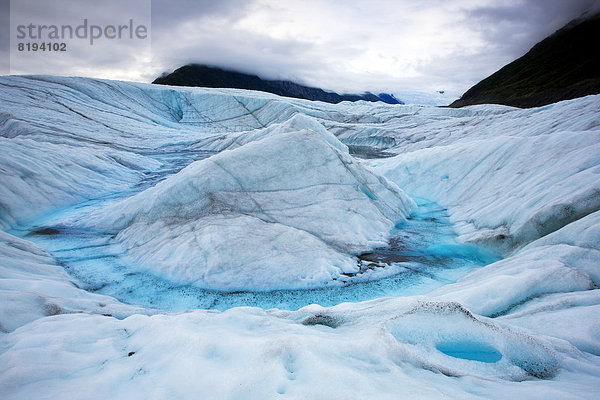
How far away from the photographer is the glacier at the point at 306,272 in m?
2.52

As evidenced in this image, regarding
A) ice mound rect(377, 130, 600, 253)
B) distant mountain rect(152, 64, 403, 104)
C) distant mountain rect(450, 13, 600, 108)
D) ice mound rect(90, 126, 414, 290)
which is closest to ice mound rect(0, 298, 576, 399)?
ice mound rect(90, 126, 414, 290)

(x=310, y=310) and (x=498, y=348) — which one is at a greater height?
(x=498, y=348)

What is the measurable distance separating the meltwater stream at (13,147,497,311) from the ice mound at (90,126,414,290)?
0.26 m

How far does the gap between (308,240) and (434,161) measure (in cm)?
986

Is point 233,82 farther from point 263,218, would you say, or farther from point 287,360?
point 287,360

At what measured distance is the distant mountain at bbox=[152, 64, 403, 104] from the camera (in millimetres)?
97238

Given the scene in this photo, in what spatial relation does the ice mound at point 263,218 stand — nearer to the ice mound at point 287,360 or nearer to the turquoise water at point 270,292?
the turquoise water at point 270,292

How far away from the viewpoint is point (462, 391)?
7.50 ft

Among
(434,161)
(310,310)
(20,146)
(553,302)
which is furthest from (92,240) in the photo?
(434,161)

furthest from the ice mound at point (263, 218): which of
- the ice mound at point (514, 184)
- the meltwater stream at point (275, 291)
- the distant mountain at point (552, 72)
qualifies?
the distant mountain at point (552, 72)

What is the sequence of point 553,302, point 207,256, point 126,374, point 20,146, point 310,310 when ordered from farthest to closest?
point 20,146 → point 207,256 → point 310,310 → point 553,302 → point 126,374

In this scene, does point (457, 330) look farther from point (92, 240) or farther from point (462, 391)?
point (92, 240)

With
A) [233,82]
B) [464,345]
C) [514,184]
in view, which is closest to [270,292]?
[464,345]

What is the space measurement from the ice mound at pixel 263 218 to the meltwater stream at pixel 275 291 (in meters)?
0.26
